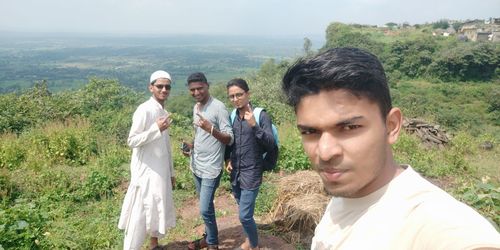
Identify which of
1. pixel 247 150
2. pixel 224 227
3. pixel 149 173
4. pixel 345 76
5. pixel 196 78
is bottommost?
pixel 224 227

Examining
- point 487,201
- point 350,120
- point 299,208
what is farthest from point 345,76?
point 299,208

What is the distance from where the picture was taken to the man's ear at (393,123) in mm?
955

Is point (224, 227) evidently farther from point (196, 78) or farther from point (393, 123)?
point (393, 123)

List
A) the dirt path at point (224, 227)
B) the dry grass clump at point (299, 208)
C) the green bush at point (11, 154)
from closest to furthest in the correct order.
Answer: the dirt path at point (224, 227)
the dry grass clump at point (299, 208)
the green bush at point (11, 154)

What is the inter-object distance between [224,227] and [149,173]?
130 cm

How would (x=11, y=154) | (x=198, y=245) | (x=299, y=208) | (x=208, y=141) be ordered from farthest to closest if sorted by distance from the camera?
(x=11, y=154), (x=299, y=208), (x=198, y=245), (x=208, y=141)

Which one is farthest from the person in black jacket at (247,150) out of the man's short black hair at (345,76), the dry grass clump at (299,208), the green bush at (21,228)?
the man's short black hair at (345,76)

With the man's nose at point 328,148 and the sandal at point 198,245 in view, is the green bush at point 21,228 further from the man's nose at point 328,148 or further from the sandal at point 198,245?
the man's nose at point 328,148

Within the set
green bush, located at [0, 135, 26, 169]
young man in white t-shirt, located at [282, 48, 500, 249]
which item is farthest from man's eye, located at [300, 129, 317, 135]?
green bush, located at [0, 135, 26, 169]

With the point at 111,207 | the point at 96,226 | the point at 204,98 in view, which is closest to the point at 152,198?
the point at 204,98

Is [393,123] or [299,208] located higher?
[393,123]

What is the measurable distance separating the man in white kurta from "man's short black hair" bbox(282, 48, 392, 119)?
96.2 inches

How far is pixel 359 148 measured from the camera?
901 millimetres

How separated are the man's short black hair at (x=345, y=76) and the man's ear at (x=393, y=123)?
0.05 feet
